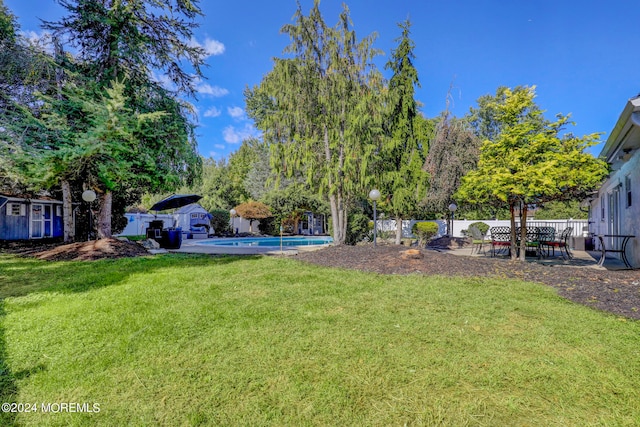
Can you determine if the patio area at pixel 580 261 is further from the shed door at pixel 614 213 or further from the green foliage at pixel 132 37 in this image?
the green foliage at pixel 132 37

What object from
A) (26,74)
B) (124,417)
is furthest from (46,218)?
(124,417)

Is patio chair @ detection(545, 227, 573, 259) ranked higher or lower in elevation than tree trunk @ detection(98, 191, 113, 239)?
lower

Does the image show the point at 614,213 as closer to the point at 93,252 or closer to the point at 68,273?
the point at 68,273

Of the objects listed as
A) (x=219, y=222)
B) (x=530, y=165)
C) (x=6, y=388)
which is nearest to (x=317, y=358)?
(x=6, y=388)

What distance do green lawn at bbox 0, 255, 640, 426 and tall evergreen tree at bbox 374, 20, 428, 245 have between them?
30.2 ft

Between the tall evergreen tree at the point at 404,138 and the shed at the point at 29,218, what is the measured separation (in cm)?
1603

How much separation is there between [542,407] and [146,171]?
41.4 ft

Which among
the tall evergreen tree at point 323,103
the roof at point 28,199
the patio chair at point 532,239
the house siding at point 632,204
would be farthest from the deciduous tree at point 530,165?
the roof at point 28,199

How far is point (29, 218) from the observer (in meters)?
14.6

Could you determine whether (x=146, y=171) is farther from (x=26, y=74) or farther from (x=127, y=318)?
(x=127, y=318)

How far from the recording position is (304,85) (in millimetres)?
Result: 12398

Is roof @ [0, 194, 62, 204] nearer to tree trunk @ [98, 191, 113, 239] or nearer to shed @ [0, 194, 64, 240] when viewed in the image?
shed @ [0, 194, 64, 240]

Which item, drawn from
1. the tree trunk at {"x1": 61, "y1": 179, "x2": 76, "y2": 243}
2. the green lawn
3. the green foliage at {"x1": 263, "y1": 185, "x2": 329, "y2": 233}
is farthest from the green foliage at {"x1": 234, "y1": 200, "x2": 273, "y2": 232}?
the green lawn

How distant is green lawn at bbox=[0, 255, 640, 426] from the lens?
7.10 ft
